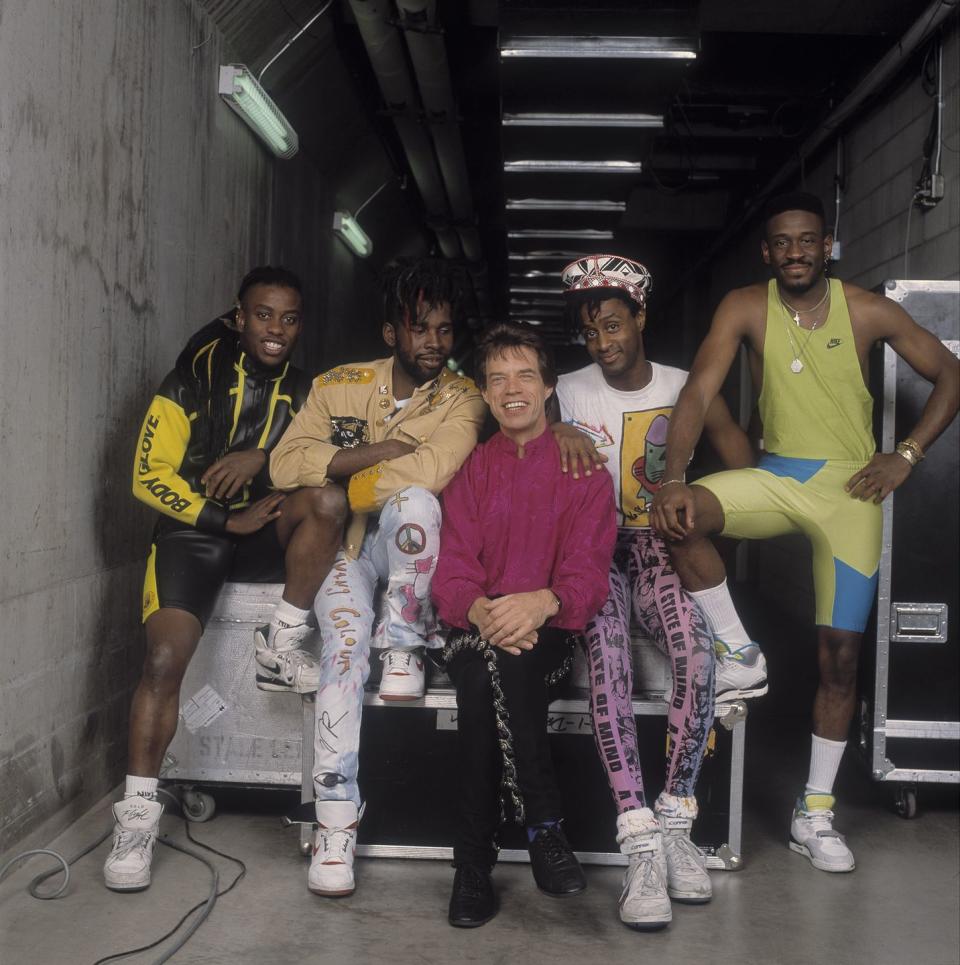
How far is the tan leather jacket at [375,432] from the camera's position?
2.67 metres

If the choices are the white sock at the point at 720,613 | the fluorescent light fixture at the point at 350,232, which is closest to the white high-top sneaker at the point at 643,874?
the white sock at the point at 720,613

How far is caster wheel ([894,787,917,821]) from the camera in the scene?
3.09 meters

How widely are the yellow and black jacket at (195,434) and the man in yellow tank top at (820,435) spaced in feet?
3.98

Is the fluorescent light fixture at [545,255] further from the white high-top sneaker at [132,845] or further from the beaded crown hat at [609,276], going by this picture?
the white high-top sneaker at [132,845]

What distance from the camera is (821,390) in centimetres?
290

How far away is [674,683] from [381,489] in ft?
3.03

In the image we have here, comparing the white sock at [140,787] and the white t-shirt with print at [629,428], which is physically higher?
the white t-shirt with print at [629,428]

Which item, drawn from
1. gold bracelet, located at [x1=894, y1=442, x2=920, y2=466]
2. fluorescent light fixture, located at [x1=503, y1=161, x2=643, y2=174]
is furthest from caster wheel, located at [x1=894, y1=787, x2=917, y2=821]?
fluorescent light fixture, located at [x1=503, y1=161, x2=643, y2=174]

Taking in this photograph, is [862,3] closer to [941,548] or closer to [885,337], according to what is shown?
[885,337]

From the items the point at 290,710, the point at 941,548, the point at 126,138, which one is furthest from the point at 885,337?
the point at 126,138

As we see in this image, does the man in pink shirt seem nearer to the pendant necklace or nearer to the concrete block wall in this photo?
the pendant necklace

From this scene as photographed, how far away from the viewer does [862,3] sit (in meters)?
4.91

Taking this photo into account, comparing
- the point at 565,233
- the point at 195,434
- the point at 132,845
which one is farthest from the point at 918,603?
the point at 565,233

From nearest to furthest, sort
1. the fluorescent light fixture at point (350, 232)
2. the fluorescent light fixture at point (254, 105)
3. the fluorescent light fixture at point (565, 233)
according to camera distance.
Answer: the fluorescent light fixture at point (254, 105) → the fluorescent light fixture at point (350, 232) → the fluorescent light fixture at point (565, 233)
